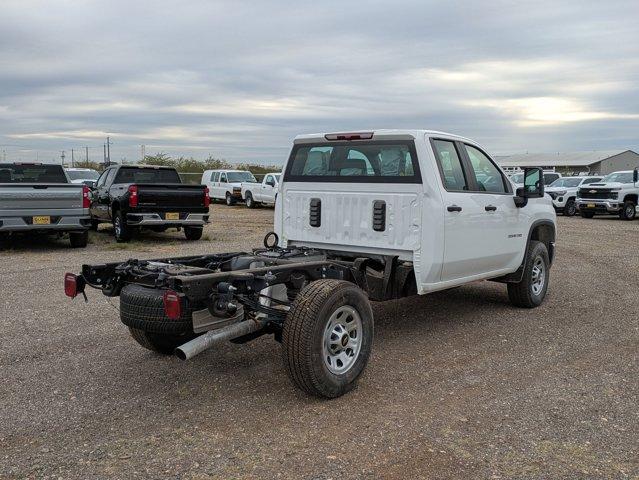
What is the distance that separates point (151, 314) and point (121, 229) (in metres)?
10.6

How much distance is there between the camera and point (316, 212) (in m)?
6.73

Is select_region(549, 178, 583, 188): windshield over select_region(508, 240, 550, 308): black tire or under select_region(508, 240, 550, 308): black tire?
over

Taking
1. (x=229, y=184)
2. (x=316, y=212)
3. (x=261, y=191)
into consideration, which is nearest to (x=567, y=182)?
(x=261, y=191)

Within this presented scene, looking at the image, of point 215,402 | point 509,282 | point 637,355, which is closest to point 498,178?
point 509,282

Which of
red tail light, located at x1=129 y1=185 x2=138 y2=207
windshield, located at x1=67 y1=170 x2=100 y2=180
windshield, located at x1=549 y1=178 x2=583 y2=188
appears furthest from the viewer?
windshield, located at x1=549 y1=178 x2=583 y2=188

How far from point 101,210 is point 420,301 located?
10107 millimetres

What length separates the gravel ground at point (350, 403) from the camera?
3824 millimetres

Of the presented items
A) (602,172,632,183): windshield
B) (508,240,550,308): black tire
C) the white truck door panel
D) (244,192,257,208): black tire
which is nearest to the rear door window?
the white truck door panel

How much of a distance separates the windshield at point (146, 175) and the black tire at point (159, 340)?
1055cm

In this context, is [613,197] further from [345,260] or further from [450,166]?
[345,260]

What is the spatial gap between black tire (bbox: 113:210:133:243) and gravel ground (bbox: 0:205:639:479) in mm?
6784

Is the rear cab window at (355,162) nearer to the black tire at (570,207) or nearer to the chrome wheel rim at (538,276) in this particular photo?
the chrome wheel rim at (538,276)

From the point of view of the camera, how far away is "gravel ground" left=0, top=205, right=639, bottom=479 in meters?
3.82

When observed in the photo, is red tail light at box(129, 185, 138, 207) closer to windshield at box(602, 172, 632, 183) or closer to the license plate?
the license plate
